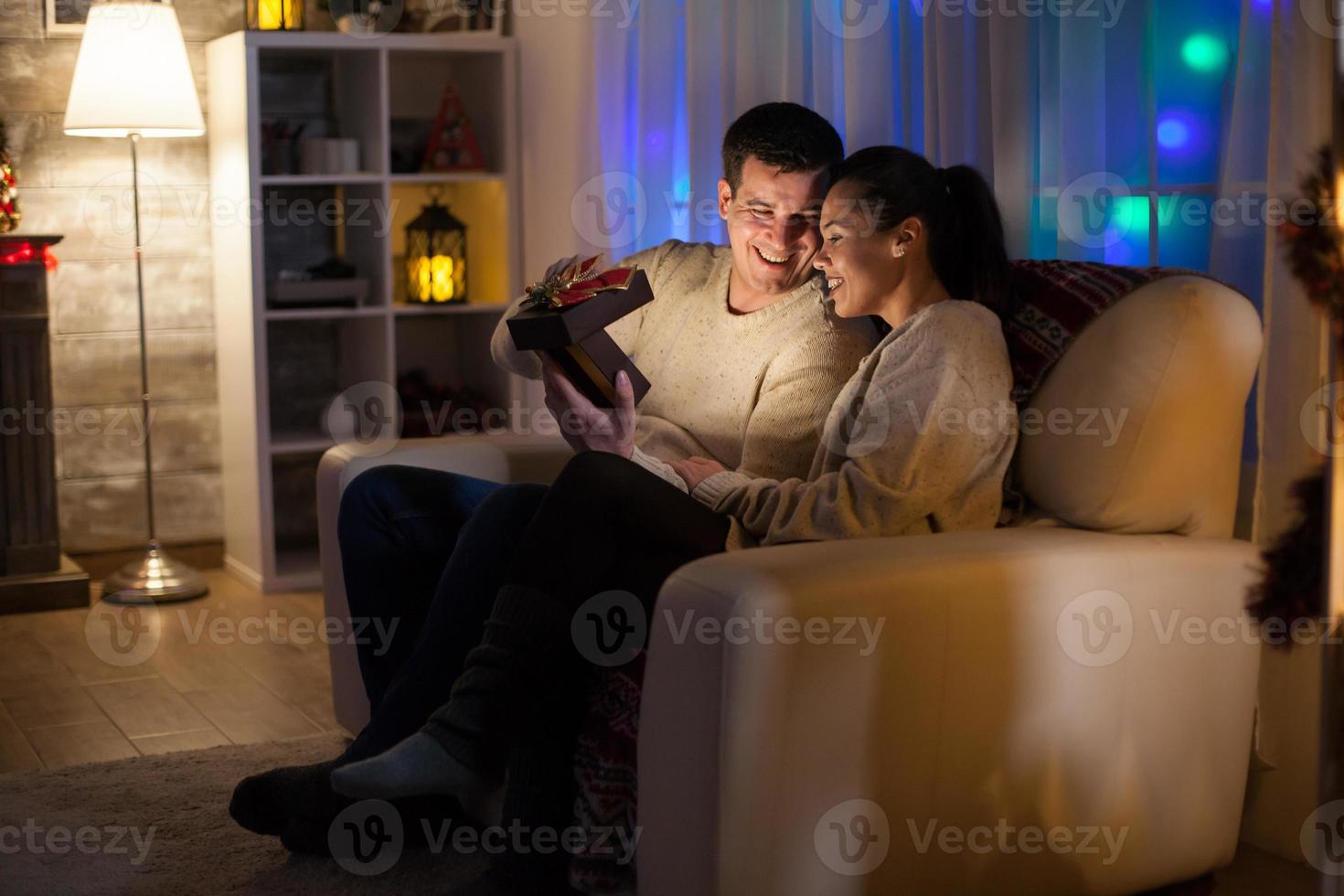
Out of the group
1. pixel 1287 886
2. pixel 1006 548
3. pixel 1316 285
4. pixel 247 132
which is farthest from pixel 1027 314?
pixel 247 132

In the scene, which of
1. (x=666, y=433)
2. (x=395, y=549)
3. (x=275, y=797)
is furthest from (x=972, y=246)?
(x=275, y=797)

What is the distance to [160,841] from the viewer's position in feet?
7.32

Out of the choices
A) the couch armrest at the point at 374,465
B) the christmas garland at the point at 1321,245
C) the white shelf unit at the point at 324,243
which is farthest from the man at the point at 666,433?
the white shelf unit at the point at 324,243

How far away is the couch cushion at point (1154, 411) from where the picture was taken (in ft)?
6.15

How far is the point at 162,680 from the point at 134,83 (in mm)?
1505

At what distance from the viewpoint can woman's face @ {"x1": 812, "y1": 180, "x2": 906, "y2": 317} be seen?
2.11 m

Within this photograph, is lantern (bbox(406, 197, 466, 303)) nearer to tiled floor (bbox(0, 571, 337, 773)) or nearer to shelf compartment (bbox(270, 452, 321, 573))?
shelf compartment (bbox(270, 452, 321, 573))

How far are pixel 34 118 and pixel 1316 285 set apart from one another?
3532 mm

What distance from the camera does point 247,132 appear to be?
3822 mm

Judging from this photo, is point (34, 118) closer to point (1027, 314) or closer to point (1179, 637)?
point (1027, 314)

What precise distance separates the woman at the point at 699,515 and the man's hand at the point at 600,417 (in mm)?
208

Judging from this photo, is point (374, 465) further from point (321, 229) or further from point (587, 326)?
point (321, 229)

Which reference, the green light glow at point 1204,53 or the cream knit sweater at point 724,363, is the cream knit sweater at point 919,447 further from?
the green light glow at point 1204,53

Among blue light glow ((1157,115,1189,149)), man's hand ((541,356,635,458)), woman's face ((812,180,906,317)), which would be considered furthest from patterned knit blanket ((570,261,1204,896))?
man's hand ((541,356,635,458))
